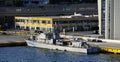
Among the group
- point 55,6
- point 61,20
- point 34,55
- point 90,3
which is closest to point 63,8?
point 55,6

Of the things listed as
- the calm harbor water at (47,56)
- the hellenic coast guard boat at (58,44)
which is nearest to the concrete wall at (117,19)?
the hellenic coast guard boat at (58,44)

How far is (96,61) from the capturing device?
1225 inches

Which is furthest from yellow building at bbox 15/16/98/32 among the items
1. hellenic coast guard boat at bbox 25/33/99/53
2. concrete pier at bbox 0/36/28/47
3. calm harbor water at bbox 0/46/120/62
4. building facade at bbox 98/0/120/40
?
calm harbor water at bbox 0/46/120/62

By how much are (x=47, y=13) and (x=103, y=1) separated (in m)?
18.3

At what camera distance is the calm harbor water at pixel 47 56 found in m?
31.7

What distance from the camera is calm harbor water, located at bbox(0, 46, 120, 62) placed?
31719 mm

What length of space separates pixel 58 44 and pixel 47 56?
3924mm

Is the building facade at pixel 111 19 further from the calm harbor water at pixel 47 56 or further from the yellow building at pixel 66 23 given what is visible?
the yellow building at pixel 66 23

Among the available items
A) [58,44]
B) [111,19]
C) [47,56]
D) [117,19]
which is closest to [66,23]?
[111,19]

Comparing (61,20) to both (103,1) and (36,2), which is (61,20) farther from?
(36,2)

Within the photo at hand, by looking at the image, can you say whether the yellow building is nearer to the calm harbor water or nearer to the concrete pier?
the concrete pier

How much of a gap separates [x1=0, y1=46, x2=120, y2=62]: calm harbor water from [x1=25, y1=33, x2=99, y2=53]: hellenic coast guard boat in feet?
2.52

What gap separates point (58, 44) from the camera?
37625 mm

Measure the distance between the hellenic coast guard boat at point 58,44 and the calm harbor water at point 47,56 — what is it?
77 cm
